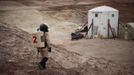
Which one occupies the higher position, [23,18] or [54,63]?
[23,18]

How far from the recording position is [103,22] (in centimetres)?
1897

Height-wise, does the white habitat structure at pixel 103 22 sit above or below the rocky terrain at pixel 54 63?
above

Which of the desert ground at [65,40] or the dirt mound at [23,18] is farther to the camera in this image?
the dirt mound at [23,18]

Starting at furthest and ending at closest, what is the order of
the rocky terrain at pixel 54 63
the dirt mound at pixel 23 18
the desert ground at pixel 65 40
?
1. the dirt mound at pixel 23 18
2. the desert ground at pixel 65 40
3. the rocky terrain at pixel 54 63

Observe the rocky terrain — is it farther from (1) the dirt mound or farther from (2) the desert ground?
(1) the dirt mound

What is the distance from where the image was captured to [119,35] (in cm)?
1941

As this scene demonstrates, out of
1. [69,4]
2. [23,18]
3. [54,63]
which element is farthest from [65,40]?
[69,4]

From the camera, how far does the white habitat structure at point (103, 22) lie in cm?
1894

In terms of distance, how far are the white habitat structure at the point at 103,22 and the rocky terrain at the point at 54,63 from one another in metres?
2.88

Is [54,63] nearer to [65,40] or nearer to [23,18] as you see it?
[65,40]

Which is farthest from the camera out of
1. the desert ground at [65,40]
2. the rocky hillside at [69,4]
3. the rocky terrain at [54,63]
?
the rocky hillside at [69,4]

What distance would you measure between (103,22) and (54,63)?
597 centimetres

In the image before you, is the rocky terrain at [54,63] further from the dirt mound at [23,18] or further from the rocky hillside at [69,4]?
the rocky hillside at [69,4]

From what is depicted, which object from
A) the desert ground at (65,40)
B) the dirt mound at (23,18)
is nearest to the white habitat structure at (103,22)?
the desert ground at (65,40)
